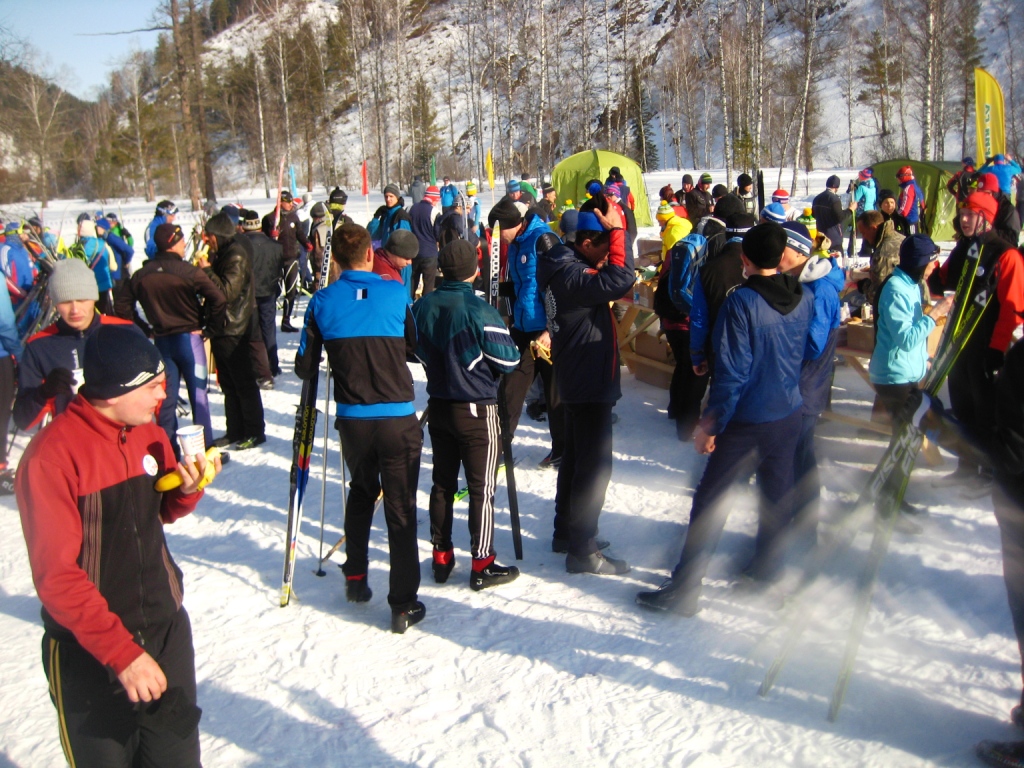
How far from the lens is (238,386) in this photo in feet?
21.7

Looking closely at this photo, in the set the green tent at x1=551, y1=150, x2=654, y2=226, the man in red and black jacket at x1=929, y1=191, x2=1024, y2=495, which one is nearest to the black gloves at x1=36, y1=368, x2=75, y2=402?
the man in red and black jacket at x1=929, y1=191, x2=1024, y2=495

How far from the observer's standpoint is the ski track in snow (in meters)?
2.94

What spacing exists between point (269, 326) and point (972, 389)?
6951 mm

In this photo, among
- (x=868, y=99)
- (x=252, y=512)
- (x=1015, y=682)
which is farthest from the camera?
(x=868, y=99)

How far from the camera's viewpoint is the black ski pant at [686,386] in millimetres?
6121

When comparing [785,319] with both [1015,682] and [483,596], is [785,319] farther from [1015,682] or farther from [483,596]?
[483,596]

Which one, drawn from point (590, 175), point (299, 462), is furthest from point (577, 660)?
point (590, 175)

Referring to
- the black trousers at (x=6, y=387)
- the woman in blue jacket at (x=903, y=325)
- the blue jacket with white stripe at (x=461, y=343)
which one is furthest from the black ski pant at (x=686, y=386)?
the black trousers at (x=6, y=387)

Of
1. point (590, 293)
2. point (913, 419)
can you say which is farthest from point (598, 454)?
point (913, 419)

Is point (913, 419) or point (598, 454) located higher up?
point (913, 419)

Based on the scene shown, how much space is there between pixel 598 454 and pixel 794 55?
53.1 metres

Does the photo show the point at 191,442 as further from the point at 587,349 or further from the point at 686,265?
the point at 686,265

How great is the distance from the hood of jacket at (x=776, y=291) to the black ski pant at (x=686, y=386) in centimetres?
265

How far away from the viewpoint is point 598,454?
4.19 meters
